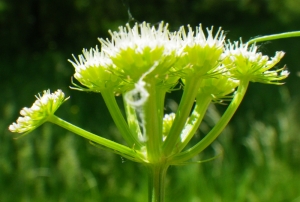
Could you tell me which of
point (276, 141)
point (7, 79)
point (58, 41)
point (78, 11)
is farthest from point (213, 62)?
point (58, 41)

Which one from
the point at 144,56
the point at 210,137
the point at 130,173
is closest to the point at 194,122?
the point at 210,137

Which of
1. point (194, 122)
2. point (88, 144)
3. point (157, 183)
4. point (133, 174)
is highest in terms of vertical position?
point (88, 144)

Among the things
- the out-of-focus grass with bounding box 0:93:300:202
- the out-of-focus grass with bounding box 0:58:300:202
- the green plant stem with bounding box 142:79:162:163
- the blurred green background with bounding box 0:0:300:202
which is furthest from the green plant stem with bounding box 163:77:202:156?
the out-of-focus grass with bounding box 0:93:300:202

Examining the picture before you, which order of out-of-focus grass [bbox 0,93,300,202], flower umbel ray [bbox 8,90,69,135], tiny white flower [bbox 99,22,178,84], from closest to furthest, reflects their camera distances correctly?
tiny white flower [bbox 99,22,178,84] → flower umbel ray [bbox 8,90,69,135] → out-of-focus grass [bbox 0,93,300,202]

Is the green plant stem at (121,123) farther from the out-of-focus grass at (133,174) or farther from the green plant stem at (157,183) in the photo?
the out-of-focus grass at (133,174)

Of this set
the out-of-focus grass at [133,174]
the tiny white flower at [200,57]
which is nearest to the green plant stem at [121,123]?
the tiny white flower at [200,57]

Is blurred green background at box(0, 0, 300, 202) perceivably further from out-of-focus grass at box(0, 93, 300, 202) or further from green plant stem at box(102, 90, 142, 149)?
green plant stem at box(102, 90, 142, 149)

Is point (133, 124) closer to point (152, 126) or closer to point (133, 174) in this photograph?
point (152, 126)
